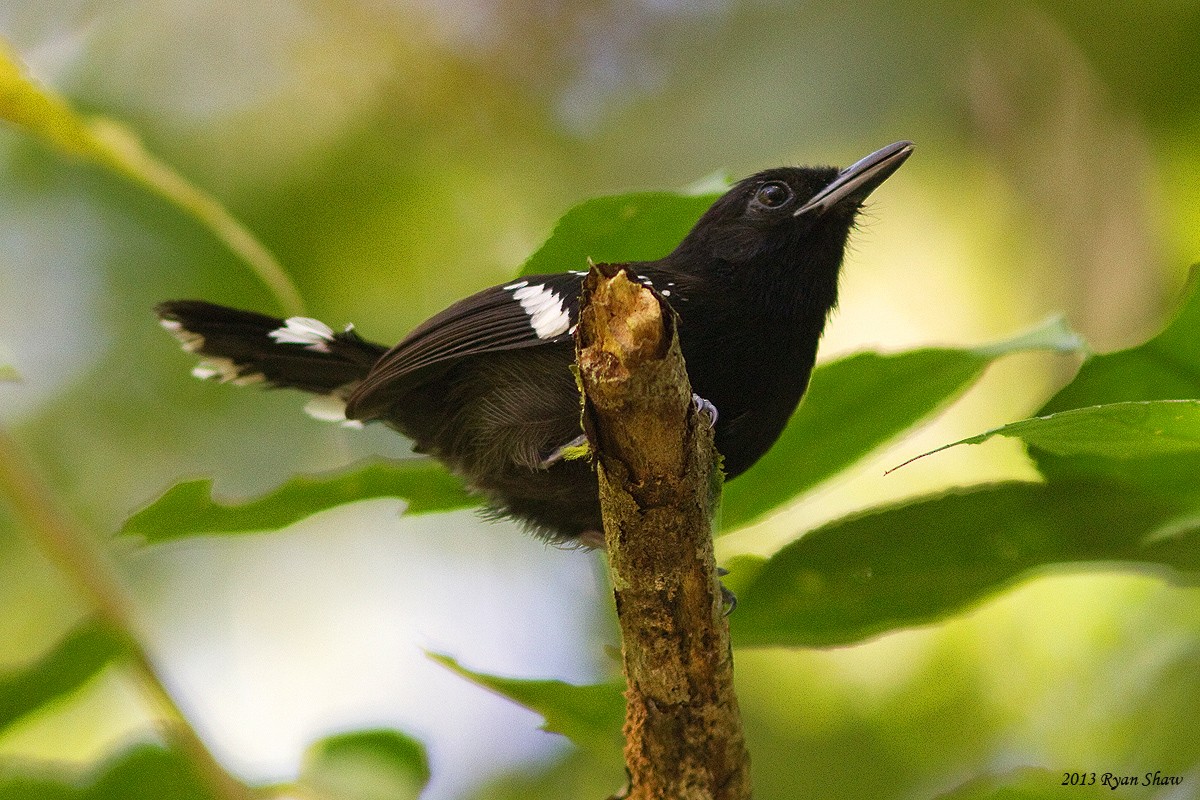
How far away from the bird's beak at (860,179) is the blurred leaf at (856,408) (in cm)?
93

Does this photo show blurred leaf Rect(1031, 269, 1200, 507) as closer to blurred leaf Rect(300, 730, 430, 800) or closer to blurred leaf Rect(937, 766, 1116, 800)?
blurred leaf Rect(937, 766, 1116, 800)

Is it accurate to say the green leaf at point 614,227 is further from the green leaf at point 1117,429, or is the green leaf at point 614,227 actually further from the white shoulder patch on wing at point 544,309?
A: the green leaf at point 1117,429

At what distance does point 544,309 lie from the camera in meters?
2.73

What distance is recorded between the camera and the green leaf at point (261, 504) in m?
2.08

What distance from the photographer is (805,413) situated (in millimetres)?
2393

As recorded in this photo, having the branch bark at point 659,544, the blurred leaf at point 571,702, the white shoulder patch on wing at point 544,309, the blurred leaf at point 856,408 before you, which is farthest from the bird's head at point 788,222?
the blurred leaf at point 571,702

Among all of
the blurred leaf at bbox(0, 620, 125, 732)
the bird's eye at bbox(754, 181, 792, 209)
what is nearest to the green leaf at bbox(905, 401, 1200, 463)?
the bird's eye at bbox(754, 181, 792, 209)

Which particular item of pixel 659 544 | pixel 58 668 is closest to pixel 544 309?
pixel 659 544

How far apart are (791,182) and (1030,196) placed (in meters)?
3.23

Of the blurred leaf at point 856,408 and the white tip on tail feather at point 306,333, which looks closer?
the blurred leaf at point 856,408

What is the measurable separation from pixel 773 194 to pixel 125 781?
7.29 feet

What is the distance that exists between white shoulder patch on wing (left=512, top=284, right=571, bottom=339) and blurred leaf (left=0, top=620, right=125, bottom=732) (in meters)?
1.16

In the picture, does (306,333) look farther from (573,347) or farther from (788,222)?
(788,222)

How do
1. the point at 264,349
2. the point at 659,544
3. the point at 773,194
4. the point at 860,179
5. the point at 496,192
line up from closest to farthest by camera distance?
the point at 659,544 < the point at 860,179 < the point at 773,194 < the point at 264,349 < the point at 496,192
